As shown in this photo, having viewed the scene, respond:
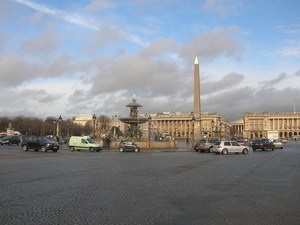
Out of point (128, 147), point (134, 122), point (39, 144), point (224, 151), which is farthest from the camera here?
point (134, 122)

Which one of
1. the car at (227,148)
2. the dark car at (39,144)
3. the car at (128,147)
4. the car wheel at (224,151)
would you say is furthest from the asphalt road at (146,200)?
the car at (128,147)

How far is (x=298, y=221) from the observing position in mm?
6984

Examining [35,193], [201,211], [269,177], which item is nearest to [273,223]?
[201,211]

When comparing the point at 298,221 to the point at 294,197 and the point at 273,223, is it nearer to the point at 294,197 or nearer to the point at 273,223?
the point at 273,223

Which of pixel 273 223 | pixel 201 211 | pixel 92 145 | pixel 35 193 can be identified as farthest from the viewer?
pixel 92 145

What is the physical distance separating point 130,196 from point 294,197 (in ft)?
15.1

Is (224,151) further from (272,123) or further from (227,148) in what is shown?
(272,123)

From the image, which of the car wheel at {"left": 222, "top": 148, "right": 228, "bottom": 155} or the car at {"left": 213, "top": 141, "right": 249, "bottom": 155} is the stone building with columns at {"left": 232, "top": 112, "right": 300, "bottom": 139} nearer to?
the car at {"left": 213, "top": 141, "right": 249, "bottom": 155}

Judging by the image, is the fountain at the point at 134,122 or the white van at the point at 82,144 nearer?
the white van at the point at 82,144

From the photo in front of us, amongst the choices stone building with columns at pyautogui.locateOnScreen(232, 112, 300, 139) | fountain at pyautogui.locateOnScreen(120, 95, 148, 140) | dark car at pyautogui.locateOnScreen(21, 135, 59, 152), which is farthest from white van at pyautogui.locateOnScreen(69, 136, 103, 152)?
stone building with columns at pyautogui.locateOnScreen(232, 112, 300, 139)

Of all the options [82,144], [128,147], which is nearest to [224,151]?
[128,147]

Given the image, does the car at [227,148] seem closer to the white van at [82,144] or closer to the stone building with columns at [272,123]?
the white van at [82,144]

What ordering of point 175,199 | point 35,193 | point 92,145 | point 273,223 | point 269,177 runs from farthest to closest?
point 92,145, point 269,177, point 35,193, point 175,199, point 273,223

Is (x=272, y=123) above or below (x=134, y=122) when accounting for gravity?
above
